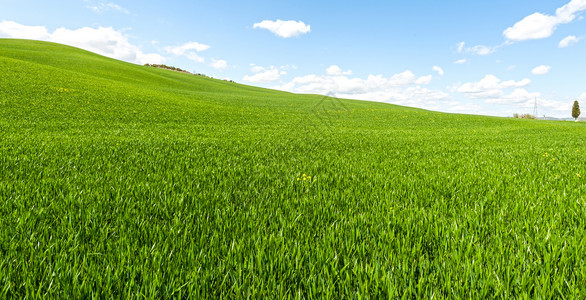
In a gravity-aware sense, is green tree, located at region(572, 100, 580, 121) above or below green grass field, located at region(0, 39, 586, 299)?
above

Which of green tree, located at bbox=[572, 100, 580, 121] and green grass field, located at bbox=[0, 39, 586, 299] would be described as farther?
green tree, located at bbox=[572, 100, 580, 121]

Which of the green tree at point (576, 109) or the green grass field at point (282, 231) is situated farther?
the green tree at point (576, 109)

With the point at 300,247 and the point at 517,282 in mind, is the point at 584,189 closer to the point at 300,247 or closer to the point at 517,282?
the point at 517,282

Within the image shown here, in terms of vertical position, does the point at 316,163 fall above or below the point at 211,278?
above

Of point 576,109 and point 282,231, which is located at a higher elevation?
point 576,109

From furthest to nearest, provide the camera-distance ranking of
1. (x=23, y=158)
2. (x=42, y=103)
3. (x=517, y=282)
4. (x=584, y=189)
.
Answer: (x=42, y=103) → (x=23, y=158) → (x=584, y=189) → (x=517, y=282)

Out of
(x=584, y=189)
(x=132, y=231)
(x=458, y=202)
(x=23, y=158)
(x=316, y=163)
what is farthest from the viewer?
(x=316, y=163)

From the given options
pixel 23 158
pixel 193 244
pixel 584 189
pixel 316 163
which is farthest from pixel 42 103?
pixel 584 189

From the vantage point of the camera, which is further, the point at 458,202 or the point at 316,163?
the point at 316,163

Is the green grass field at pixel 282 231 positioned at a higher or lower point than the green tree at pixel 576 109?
lower

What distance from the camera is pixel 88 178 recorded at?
13.7ft

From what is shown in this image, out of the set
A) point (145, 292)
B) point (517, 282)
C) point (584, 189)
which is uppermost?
point (584, 189)

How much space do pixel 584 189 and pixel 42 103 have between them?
954 inches

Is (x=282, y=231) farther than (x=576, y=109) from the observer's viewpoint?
No
